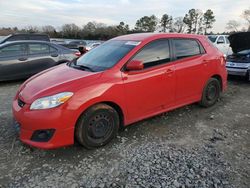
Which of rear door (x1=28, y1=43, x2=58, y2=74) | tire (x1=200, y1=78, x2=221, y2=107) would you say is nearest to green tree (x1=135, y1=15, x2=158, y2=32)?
rear door (x1=28, y1=43, x2=58, y2=74)

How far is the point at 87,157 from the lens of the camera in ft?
10.7

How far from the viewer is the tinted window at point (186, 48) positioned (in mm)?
4418

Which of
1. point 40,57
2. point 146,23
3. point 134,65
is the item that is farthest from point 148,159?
point 146,23

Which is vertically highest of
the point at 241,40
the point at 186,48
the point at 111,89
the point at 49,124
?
the point at 241,40

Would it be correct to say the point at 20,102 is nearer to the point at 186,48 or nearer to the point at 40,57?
the point at 186,48

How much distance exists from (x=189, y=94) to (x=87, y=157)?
2.42 m

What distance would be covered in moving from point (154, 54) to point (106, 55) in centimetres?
82

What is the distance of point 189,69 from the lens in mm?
4477

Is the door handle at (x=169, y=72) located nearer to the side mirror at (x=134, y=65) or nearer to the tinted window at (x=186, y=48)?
the tinted window at (x=186, y=48)

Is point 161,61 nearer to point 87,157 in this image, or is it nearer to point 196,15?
point 87,157

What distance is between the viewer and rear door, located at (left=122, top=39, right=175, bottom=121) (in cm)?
370

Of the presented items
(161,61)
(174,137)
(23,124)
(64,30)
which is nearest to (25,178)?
(23,124)

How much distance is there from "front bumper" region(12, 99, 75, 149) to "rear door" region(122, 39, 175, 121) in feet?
3.28

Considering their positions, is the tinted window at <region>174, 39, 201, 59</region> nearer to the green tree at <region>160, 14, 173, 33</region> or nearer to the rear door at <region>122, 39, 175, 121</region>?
the rear door at <region>122, 39, 175, 121</region>
